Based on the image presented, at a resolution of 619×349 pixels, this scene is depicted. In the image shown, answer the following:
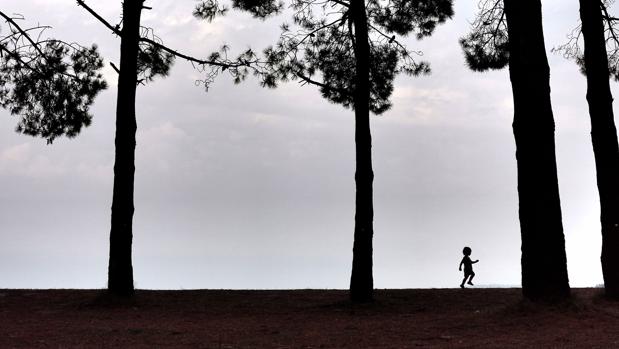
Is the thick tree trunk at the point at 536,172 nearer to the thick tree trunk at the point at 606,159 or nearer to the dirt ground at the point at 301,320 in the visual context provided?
the dirt ground at the point at 301,320

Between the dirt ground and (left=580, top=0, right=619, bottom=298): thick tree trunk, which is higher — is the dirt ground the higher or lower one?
the lower one

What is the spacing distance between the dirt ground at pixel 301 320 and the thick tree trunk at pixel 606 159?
76 centimetres

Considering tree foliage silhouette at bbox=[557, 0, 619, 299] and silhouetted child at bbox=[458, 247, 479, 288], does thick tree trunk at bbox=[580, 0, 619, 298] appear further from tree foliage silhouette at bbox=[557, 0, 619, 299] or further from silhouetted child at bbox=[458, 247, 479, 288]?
silhouetted child at bbox=[458, 247, 479, 288]

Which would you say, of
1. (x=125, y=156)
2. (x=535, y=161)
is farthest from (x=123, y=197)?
(x=535, y=161)

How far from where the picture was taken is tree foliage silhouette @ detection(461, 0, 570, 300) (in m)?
11.0

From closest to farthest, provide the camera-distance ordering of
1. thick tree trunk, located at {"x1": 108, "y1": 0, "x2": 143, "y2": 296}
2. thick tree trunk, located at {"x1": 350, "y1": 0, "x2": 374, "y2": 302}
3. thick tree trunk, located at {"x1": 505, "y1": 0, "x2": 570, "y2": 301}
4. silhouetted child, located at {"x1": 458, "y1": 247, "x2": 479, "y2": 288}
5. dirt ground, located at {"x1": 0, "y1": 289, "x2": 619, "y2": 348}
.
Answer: dirt ground, located at {"x1": 0, "y1": 289, "x2": 619, "y2": 348}, thick tree trunk, located at {"x1": 505, "y1": 0, "x2": 570, "y2": 301}, thick tree trunk, located at {"x1": 350, "y1": 0, "x2": 374, "y2": 302}, thick tree trunk, located at {"x1": 108, "y1": 0, "x2": 143, "y2": 296}, silhouetted child, located at {"x1": 458, "y1": 247, "x2": 479, "y2": 288}

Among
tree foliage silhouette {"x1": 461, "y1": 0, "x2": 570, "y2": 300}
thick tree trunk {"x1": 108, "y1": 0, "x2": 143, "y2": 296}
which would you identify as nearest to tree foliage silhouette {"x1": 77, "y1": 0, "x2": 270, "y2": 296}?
thick tree trunk {"x1": 108, "y1": 0, "x2": 143, "y2": 296}

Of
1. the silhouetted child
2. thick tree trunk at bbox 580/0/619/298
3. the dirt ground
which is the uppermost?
thick tree trunk at bbox 580/0/619/298

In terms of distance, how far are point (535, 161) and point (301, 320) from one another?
4.58m

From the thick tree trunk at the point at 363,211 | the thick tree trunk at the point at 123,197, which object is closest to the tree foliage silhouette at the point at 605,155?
the thick tree trunk at the point at 363,211

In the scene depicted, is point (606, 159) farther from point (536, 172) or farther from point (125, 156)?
point (125, 156)

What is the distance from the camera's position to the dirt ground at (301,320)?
9070 millimetres

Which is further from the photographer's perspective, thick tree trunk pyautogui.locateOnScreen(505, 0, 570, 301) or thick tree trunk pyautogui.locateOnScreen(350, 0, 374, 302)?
thick tree trunk pyautogui.locateOnScreen(350, 0, 374, 302)

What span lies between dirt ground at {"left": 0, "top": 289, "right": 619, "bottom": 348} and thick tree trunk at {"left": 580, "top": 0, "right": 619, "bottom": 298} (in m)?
→ 0.76
